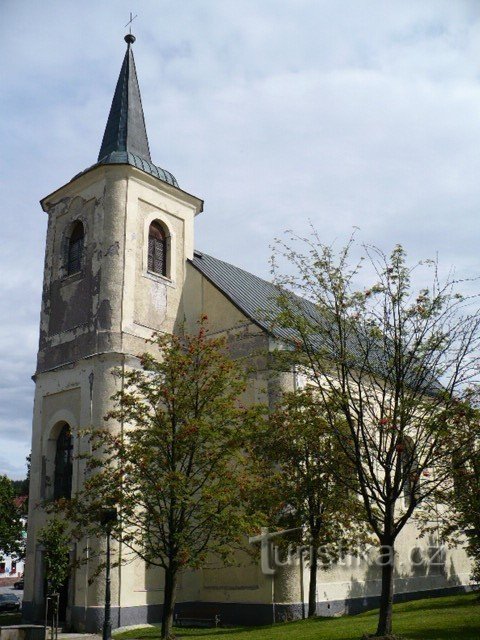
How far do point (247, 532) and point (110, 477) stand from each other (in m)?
3.76

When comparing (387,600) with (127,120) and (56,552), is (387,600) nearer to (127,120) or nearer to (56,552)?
(56,552)

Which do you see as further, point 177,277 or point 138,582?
point 177,277

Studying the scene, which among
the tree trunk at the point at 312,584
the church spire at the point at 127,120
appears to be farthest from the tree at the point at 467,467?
the church spire at the point at 127,120

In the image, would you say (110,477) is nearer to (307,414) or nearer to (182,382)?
(182,382)

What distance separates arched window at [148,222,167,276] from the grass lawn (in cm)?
1243

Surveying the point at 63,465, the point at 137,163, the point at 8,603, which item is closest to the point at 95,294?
the point at 137,163

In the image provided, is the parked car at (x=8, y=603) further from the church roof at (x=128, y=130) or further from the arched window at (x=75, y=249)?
the church roof at (x=128, y=130)

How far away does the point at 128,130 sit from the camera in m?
26.7

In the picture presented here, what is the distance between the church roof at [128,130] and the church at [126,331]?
6cm

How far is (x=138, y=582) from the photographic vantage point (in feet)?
66.4

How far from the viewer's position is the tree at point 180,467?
16.0m

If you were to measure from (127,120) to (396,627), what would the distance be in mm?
21062

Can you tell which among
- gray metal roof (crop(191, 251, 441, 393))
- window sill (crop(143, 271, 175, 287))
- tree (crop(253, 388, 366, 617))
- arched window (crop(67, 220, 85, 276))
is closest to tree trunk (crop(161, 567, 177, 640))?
tree (crop(253, 388, 366, 617))

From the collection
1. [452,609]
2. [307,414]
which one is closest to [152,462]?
[307,414]
